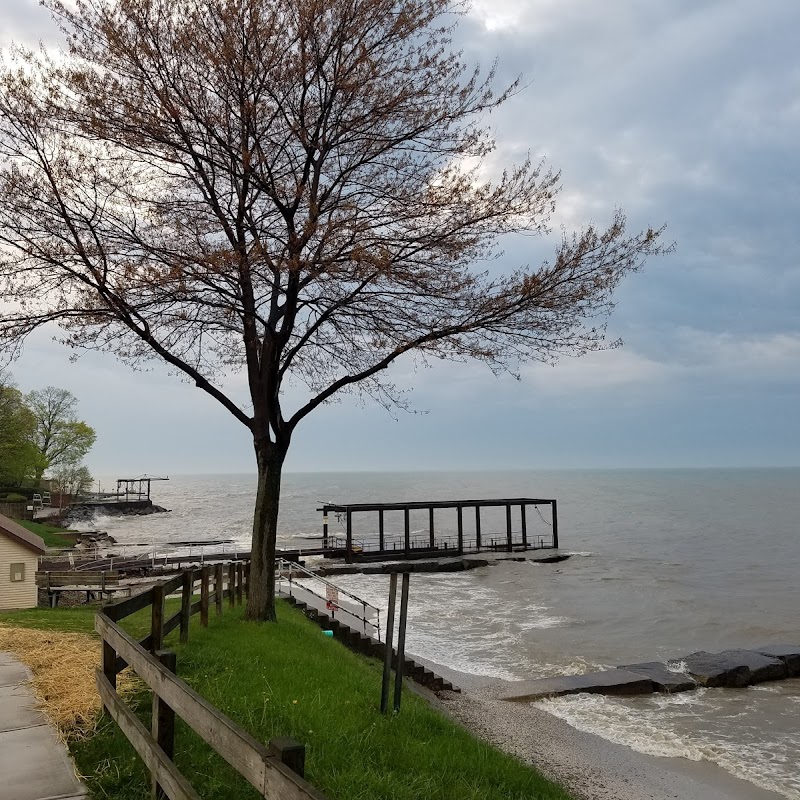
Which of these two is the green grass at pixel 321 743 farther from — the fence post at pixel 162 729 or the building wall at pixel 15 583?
the building wall at pixel 15 583

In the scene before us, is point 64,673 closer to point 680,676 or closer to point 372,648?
point 372,648

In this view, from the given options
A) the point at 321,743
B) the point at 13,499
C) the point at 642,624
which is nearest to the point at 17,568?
the point at 321,743

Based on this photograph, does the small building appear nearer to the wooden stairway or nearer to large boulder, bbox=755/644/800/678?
the wooden stairway

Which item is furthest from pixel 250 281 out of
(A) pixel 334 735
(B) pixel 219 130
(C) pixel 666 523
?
(C) pixel 666 523

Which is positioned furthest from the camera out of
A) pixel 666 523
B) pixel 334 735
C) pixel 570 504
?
pixel 570 504

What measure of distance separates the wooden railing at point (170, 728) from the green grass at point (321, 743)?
1.72 ft

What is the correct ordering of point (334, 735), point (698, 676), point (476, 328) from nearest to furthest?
point (334, 735), point (476, 328), point (698, 676)

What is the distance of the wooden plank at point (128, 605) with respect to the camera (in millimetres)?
6105

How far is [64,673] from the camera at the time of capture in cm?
775

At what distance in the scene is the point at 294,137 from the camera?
1384 cm

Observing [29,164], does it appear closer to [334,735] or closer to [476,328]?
[476,328]

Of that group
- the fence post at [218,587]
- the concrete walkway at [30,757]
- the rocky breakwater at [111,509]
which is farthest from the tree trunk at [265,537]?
the rocky breakwater at [111,509]

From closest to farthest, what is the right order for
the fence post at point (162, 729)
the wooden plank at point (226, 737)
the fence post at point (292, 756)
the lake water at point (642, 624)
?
the wooden plank at point (226, 737) → the fence post at point (292, 756) → the fence post at point (162, 729) → the lake water at point (642, 624)

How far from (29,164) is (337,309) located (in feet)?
19.4
